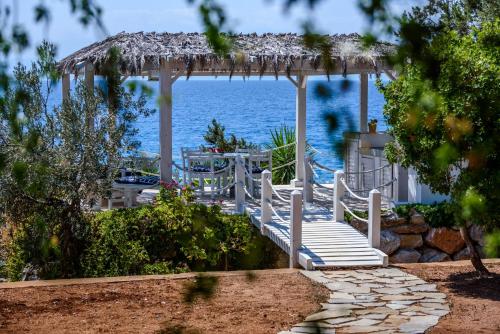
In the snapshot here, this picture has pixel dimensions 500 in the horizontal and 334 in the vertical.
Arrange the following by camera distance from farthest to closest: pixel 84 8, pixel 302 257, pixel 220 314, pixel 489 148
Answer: pixel 302 257, pixel 220 314, pixel 84 8, pixel 489 148

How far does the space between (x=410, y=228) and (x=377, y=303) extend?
177 inches

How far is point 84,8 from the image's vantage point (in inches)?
87.6

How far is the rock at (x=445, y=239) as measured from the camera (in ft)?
38.6

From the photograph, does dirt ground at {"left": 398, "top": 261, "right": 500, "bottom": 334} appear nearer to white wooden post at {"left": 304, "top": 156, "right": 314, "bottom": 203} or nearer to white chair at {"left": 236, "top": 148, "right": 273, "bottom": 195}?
white wooden post at {"left": 304, "top": 156, "right": 314, "bottom": 203}

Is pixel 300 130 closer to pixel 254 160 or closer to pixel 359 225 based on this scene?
pixel 254 160

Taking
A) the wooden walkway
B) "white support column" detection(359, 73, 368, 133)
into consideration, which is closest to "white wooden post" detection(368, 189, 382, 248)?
the wooden walkway

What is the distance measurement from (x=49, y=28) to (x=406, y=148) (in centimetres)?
641

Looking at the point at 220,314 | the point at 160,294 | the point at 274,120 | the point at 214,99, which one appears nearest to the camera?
the point at 220,314

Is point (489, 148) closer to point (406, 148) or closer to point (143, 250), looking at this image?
point (406, 148)

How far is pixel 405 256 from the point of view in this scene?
38.4 feet

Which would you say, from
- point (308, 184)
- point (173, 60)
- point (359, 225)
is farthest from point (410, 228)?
point (173, 60)

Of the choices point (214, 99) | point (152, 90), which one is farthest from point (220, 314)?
point (214, 99)

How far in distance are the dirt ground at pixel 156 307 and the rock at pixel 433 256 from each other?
3.67 m

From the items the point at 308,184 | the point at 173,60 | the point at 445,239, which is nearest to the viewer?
the point at 445,239
